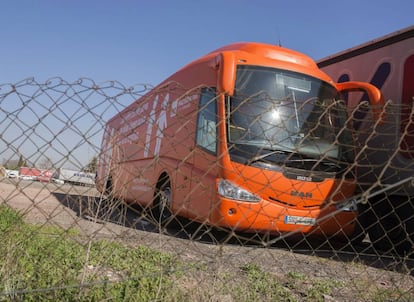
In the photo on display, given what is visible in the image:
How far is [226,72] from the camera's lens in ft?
16.2

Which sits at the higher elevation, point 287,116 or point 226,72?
point 226,72

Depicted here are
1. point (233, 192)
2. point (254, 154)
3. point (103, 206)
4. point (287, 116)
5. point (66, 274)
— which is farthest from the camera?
point (233, 192)

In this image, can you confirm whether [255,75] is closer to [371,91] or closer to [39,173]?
[371,91]

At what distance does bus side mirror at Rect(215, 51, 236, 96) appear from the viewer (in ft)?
15.8

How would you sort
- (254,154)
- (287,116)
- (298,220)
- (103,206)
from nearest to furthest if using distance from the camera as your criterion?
(103,206) < (287,116) < (254,154) < (298,220)

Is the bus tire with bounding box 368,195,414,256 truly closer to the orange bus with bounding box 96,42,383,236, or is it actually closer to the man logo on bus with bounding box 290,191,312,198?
the orange bus with bounding box 96,42,383,236

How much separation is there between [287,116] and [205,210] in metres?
1.55

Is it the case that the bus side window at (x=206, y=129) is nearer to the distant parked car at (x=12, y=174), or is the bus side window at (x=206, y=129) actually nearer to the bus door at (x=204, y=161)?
the bus door at (x=204, y=161)

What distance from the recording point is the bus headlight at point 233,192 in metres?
5.08

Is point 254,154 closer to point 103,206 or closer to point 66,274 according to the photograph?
point 103,206

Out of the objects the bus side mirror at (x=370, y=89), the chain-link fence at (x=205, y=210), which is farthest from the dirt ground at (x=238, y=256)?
the bus side mirror at (x=370, y=89)

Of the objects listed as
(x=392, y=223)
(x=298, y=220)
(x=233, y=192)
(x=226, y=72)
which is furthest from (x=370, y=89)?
(x=233, y=192)

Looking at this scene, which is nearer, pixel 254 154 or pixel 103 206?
pixel 103 206

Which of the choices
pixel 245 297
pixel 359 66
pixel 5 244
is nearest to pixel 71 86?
→ pixel 5 244
